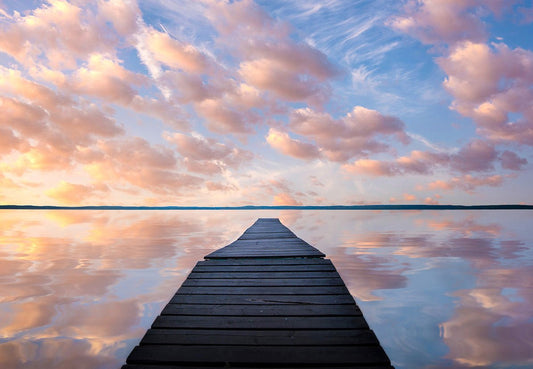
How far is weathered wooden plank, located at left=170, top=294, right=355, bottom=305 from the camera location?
4.62 m

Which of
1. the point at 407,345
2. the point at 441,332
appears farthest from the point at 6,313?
the point at 441,332

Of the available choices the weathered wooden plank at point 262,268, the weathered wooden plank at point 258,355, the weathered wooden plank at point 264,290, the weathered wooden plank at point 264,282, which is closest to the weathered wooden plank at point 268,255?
the weathered wooden plank at point 262,268

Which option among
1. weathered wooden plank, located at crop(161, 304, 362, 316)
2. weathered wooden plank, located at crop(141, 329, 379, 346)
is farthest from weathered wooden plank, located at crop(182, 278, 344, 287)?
weathered wooden plank, located at crop(141, 329, 379, 346)

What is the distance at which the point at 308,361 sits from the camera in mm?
3047

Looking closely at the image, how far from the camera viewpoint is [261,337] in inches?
140

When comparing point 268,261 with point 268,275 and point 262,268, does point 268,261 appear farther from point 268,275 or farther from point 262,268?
point 268,275

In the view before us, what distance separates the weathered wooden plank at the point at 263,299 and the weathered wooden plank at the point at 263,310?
147 mm

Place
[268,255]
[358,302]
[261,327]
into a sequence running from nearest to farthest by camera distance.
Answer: [261,327], [358,302], [268,255]

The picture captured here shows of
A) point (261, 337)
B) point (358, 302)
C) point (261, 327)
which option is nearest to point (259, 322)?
point (261, 327)

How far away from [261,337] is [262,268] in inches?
133

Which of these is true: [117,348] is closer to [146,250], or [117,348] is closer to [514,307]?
[514,307]

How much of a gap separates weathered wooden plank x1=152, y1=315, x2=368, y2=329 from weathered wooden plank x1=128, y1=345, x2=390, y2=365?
19.0 inches

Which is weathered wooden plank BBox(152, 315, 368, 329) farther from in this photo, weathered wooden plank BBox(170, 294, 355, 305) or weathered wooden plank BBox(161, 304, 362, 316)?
weathered wooden plank BBox(170, 294, 355, 305)

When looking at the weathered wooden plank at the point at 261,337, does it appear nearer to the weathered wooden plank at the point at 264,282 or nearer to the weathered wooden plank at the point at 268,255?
the weathered wooden plank at the point at 264,282
